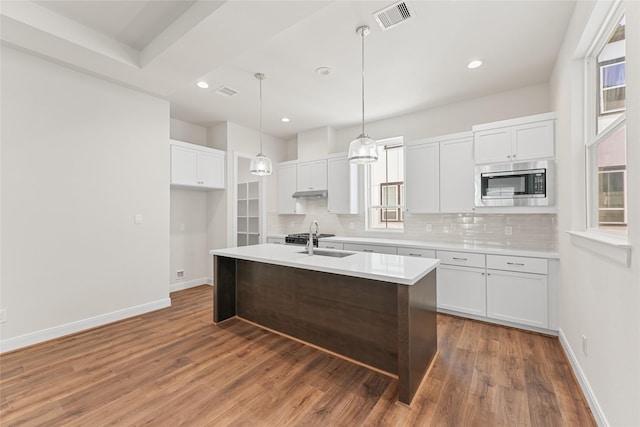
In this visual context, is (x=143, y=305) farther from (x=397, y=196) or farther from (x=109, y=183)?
(x=397, y=196)

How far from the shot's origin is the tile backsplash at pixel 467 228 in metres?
3.46

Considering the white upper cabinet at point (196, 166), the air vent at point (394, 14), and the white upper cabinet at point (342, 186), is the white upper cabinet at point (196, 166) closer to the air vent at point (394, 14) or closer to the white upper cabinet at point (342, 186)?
the white upper cabinet at point (342, 186)

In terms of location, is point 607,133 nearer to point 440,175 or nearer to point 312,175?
point 440,175

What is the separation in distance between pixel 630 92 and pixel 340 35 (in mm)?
2092

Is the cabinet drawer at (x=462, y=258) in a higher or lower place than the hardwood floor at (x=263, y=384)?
higher

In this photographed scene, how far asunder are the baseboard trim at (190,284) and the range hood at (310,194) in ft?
7.44

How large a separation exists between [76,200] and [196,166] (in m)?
1.69

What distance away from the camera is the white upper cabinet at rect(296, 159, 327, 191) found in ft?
16.8

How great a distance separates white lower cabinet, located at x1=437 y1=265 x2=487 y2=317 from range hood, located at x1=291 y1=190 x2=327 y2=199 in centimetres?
236

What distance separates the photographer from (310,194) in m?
5.17

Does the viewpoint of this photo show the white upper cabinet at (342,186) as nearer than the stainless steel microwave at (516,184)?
No

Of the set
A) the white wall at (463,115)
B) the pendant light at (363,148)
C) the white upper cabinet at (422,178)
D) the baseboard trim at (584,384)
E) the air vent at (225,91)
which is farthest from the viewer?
the white upper cabinet at (422,178)

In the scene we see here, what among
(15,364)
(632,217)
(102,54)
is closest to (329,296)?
(632,217)

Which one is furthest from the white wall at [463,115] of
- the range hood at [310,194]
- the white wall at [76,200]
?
the white wall at [76,200]
